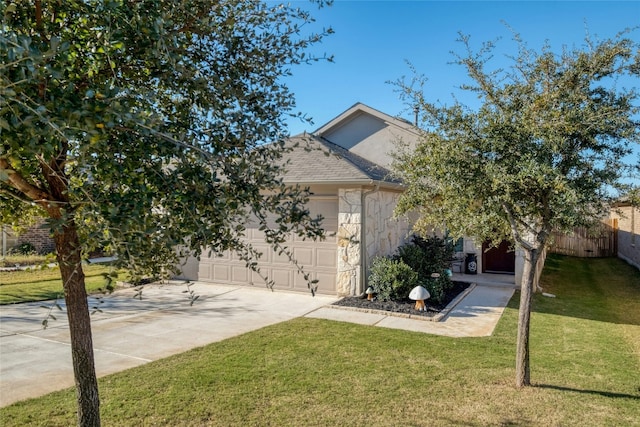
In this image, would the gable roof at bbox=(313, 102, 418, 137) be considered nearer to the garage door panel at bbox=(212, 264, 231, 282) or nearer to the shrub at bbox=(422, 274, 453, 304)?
the shrub at bbox=(422, 274, 453, 304)

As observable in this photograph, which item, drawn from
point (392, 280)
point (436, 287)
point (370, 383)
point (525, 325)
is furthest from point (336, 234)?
point (525, 325)

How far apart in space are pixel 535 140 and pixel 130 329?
7093 millimetres

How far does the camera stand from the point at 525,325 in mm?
5164

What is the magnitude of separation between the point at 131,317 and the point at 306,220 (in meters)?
7.15

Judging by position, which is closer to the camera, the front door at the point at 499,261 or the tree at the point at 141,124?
the tree at the point at 141,124

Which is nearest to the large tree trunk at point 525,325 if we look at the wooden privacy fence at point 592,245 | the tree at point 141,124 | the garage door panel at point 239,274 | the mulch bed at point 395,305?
the mulch bed at point 395,305

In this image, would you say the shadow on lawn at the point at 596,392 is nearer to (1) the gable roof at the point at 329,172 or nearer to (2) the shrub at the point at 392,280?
(2) the shrub at the point at 392,280

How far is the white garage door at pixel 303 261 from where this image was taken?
35.5ft

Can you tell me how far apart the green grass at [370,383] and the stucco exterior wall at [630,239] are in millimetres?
10983

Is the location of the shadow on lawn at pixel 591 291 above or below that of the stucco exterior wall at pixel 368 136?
below

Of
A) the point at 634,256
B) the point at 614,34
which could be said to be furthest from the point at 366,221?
the point at 634,256

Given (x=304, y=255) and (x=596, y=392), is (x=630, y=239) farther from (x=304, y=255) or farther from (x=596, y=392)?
(x=596, y=392)

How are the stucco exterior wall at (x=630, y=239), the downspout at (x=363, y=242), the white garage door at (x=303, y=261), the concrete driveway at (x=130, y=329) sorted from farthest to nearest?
the stucco exterior wall at (x=630, y=239) → the white garage door at (x=303, y=261) → the downspout at (x=363, y=242) → the concrete driveway at (x=130, y=329)

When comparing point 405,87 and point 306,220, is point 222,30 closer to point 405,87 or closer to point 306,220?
point 306,220
